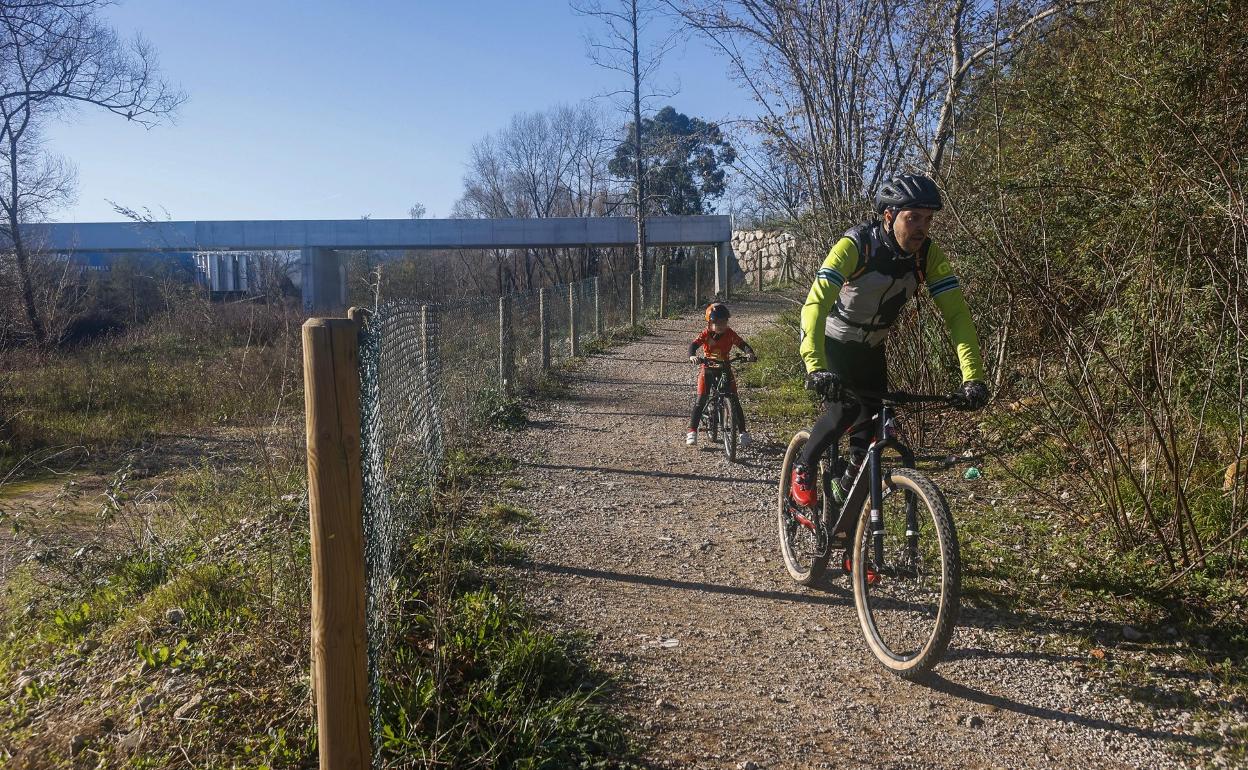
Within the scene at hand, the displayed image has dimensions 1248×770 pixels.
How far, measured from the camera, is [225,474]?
7.48 metres

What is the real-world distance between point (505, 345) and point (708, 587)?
6.48 meters

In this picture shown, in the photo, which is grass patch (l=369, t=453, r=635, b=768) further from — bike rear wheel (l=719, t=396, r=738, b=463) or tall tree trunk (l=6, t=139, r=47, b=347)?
tall tree trunk (l=6, t=139, r=47, b=347)

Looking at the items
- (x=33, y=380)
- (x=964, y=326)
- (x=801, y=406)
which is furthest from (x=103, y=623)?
(x=33, y=380)

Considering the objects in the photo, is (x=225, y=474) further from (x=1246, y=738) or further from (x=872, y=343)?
(x=1246, y=738)

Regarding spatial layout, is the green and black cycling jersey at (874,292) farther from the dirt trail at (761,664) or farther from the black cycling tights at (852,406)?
the dirt trail at (761,664)

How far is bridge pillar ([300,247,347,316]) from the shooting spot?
133 feet

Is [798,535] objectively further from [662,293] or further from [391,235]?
[391,235]

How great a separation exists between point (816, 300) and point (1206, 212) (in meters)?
2.80

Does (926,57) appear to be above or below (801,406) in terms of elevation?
above

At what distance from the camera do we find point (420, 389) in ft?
21.2

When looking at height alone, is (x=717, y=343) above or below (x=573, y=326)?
above

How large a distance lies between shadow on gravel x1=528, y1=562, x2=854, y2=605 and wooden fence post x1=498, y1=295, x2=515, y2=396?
18.8ft

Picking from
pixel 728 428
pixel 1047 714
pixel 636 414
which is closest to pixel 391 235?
pixel 636 414

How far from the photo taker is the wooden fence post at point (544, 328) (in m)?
12.5
